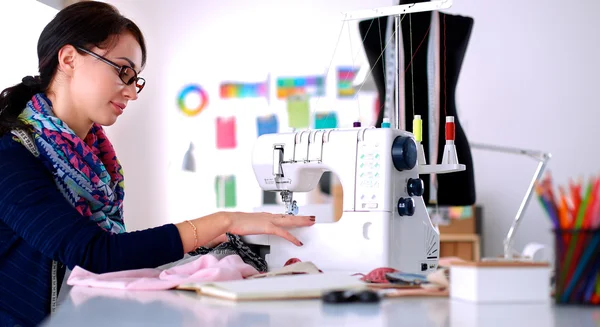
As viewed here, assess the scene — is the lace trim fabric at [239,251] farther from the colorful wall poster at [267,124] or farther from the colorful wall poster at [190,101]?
the colorful wall poster at [190,101]

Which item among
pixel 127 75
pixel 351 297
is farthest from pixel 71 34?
pixel 351 297

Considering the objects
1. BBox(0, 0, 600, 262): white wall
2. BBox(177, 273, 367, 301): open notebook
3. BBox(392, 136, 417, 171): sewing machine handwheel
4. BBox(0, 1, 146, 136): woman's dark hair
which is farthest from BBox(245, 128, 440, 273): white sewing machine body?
BBox(0, 0, 600, 262): white wall

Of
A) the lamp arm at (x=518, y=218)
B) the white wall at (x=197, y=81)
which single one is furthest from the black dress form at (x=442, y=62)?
the white wall at (x=197, y=81)

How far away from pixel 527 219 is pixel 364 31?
258 cm

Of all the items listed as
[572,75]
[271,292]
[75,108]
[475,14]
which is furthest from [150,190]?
[271,292]

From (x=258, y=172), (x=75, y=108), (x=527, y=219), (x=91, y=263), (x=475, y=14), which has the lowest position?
(x=527, y=219)

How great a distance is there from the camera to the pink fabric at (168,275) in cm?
149

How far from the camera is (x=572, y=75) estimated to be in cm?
542

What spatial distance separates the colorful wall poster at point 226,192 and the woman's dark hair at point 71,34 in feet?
12.7

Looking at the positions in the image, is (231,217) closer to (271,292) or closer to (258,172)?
(258,172)

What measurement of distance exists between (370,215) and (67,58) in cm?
89

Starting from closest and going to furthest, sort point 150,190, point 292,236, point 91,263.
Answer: point 91,263 → point 292,236 → point 150,190

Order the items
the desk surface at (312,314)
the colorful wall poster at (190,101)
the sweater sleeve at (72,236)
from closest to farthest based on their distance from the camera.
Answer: the desk surface at (312,314) < the sweater sleeve at (72,236) < the colorful wall poster at (190,101)

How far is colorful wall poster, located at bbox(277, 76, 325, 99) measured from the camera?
5.88 meters
